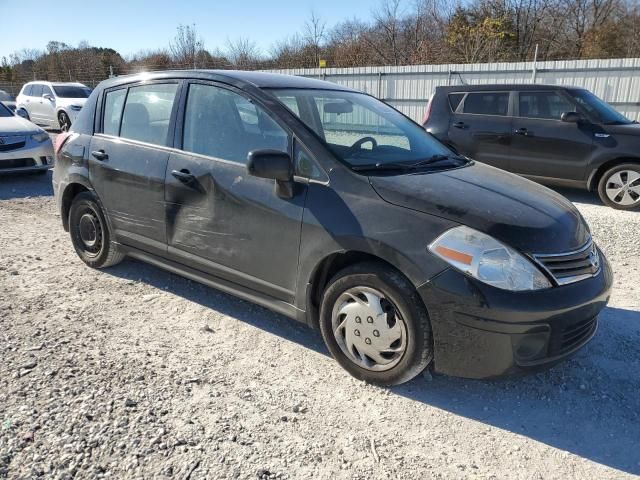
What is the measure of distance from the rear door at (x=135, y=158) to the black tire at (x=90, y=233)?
7.8 inches

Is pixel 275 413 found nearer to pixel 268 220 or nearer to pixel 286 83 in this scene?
pixel 268 220

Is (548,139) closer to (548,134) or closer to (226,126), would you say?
(548,134)

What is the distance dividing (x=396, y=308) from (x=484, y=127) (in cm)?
643

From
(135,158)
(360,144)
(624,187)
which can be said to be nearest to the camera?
(360,144)

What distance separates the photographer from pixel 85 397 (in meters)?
2.73

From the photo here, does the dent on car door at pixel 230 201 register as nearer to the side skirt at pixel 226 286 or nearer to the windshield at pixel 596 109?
the side skirt at pixel 226 286

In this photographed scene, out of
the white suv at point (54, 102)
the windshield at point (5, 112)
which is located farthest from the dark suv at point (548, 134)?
the white suv at point (54, 102)

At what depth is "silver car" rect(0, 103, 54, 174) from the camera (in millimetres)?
8305

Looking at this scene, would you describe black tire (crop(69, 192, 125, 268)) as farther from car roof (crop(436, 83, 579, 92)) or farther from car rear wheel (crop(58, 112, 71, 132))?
car rear wheel (crop(58, 112, 71, 132))

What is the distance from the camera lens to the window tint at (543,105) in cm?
764

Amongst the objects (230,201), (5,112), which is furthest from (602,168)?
(5,112)

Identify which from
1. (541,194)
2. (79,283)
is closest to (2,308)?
(79,283)

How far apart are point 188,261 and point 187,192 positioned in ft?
1.69

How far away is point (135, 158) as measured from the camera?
12.8ft
